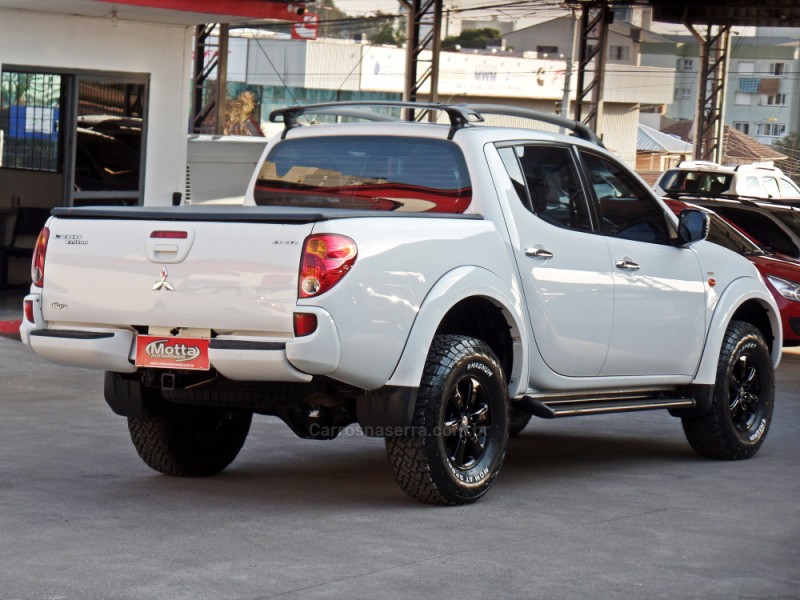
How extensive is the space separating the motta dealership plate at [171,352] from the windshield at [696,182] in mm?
20180

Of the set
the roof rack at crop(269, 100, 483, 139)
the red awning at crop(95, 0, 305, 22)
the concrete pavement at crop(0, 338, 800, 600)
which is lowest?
the concrete pavement at crop(0, 338, 800, 600)

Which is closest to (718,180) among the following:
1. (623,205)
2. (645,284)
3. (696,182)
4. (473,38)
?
(696,182)

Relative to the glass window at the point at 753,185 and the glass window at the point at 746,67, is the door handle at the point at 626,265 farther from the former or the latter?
the glass window at the point at 746,67

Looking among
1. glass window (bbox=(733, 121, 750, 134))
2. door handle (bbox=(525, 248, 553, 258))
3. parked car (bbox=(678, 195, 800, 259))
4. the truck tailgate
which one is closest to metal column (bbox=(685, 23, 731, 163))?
parked car (bbox=(678, 195, 800, 259))

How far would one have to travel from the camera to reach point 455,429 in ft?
22.2

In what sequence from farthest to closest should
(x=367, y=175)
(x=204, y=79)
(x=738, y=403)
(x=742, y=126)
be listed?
(x=742, y=126)
(x=204, y=79)
(x=738, y=403)
(x=367, y=175)

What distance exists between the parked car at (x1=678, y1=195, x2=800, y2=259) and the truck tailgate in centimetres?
1047

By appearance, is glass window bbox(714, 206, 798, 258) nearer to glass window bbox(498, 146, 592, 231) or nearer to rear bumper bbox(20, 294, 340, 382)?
glass window bbox(498, 146, 592, 231)

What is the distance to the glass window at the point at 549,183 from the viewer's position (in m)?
7.43

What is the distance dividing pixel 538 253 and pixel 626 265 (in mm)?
790

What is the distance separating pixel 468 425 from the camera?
6.88 meters

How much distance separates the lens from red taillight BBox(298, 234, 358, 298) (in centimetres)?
608

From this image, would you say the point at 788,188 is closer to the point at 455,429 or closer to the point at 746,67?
the point at 455,429

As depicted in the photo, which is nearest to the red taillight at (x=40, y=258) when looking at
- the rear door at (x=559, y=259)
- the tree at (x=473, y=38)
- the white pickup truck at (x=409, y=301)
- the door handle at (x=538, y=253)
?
the white pickup truck at (x=409, y=301)
